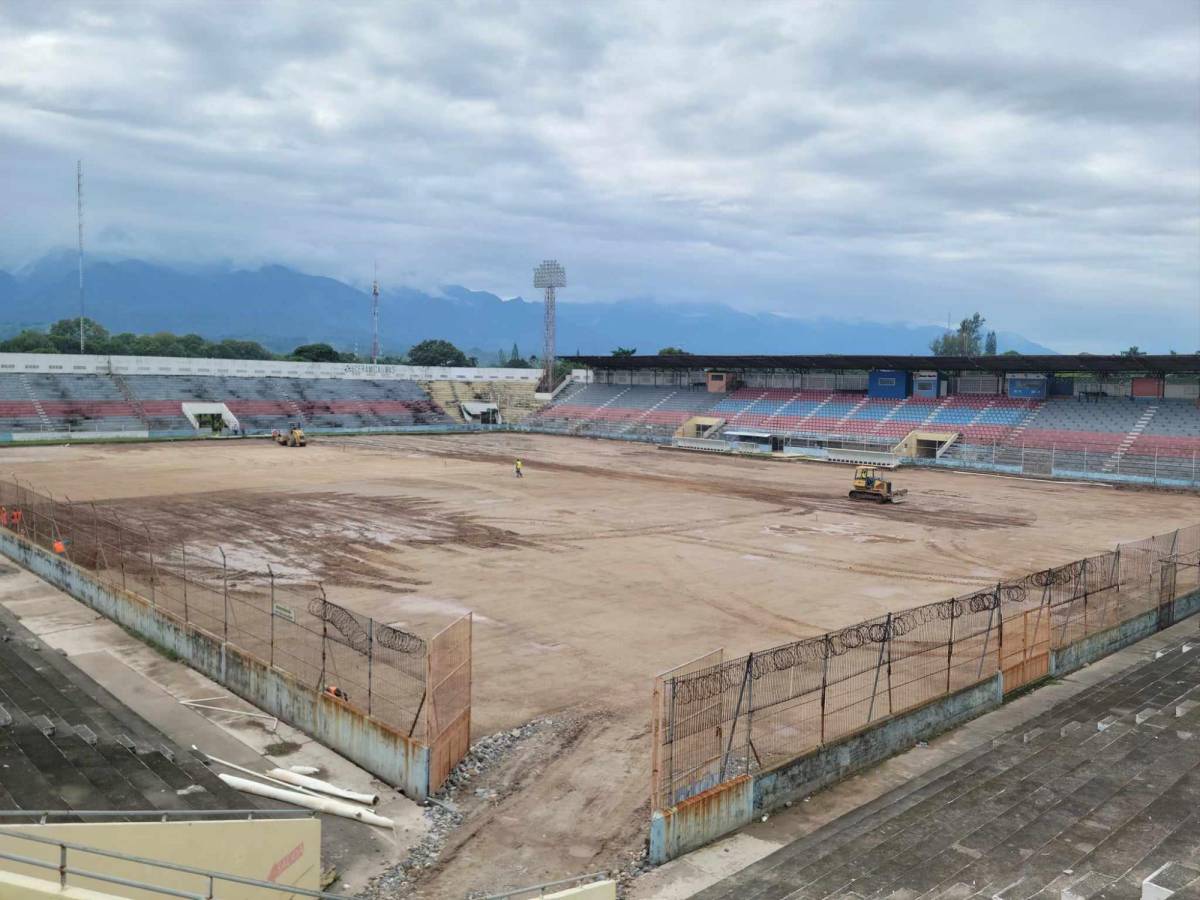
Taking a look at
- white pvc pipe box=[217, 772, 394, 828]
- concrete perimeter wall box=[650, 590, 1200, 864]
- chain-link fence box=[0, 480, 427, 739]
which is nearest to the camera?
concrete perimeter wall box=[650, 590, 1200, 864]

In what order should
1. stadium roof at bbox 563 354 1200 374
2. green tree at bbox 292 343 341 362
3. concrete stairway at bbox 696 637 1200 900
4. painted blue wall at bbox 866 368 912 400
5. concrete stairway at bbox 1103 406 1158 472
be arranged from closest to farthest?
concrete stairway at bbox 696 637 1200 900
concrete stairway at bbox 1103 406 1158 472
stadium roof at bbox 563 354 1200 374
painted blue wall at bbox 866 368 912 400
green tree at bbox 292 343 341 362

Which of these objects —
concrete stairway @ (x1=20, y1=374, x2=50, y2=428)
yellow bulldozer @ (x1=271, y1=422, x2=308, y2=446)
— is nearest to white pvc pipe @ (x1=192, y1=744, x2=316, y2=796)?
yellow bulldozer @ (x1=271, y1=422, x2=308, y2=446)

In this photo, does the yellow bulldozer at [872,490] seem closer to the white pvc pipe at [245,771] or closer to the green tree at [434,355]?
→ the white pvc pipe at [245,771]

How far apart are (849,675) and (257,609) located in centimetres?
1172

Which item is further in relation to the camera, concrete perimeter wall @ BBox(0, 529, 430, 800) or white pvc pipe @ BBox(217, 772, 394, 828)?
concrete perimeter wall @ BBox(0, 529, 430, 800)

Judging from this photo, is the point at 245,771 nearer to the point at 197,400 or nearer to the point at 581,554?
the point at 581,554

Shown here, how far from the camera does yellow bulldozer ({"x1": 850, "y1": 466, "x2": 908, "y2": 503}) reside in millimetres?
47562

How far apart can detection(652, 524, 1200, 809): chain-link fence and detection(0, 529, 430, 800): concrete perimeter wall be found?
4074mm

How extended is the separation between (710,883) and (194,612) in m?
15.3

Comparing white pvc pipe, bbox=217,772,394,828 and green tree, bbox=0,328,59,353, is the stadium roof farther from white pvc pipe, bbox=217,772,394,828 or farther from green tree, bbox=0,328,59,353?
green tree, bbox=0,328,59,353

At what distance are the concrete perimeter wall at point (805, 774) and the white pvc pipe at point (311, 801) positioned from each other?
411cm

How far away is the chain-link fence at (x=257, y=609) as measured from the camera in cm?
1587

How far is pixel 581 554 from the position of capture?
31.8 meters

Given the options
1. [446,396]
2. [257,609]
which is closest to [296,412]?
[446,396]
